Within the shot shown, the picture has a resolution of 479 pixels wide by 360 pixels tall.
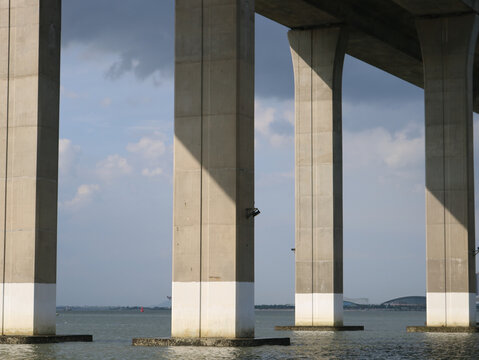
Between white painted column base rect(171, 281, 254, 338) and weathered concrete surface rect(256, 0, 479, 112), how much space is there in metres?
18.2

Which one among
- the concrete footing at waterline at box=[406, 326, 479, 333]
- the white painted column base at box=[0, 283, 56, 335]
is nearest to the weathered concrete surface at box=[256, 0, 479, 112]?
the concrete footing at waterline at box=[406, 326, 479, 333]

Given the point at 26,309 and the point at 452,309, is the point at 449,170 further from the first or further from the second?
the point at 26,309

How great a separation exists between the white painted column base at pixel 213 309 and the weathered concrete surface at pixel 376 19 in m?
18.2

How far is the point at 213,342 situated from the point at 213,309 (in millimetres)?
1186

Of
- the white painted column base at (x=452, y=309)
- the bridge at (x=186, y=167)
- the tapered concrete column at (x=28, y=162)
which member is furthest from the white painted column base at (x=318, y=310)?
the tapered concrete column at (x=28, y=162)

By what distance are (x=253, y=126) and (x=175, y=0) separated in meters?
4.55

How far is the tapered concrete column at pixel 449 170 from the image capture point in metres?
41.8

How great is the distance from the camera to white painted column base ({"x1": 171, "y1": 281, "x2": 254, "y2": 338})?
27953mm

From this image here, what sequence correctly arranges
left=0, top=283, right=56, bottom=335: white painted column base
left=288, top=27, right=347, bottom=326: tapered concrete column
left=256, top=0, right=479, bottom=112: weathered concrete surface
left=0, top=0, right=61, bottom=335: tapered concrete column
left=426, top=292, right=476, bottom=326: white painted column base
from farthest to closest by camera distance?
left=288, top=27, right=347, bottom=326: tapered concrete column, left=256, top=0, right=479, bottom=112: weathered concrete surface, left=426, top=292, right=476, bottom=326: white painted column base, left=0, top=0, right=61, bottom=335: tapered concrete column, left=0, top=283, right=56, bottom=335: white painted column base

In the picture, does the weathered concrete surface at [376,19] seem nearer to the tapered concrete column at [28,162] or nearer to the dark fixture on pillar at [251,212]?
the tapered concrete column at [28,162]

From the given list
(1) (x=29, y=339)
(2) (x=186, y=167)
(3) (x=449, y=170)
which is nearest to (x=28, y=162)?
(2) (x=186, y=167)

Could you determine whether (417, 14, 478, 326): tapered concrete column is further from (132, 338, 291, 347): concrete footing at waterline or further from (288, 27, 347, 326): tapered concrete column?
(132, 338, 291, 347): concrete footing at waterline

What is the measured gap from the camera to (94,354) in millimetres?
25188

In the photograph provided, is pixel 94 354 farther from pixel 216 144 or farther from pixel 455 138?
pixel 455 138
